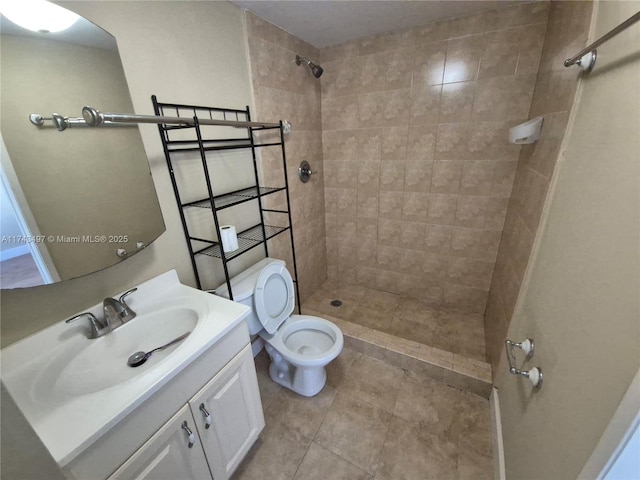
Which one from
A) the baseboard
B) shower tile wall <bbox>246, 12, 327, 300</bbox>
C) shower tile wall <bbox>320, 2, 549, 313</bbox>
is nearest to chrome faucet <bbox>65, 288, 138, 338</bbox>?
shower tile wall <bbox>246, 12, 327, 300</bbox>

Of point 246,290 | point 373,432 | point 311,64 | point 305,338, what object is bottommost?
point 373,432

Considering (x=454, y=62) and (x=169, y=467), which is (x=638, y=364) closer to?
(x=169, y=467)

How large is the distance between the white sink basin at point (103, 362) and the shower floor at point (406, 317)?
4.55ft

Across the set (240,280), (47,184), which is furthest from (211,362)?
(47,184)

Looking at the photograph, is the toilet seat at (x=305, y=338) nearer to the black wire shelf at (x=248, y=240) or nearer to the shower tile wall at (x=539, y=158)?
the black wire shelf at (x=248, y=240)

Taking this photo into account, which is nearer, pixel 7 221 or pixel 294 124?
pixel 7 221

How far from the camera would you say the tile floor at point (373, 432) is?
4.27 feet

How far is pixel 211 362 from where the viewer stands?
3.28 ft

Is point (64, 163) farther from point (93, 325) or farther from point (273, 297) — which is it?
point (273, 297)

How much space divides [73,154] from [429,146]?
81.0 inches

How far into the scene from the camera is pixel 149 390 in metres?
0.77

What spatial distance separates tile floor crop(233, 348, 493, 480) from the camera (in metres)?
1.30

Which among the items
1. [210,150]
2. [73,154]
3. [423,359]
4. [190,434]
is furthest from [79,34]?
[423,359]

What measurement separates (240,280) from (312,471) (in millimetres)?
1028
